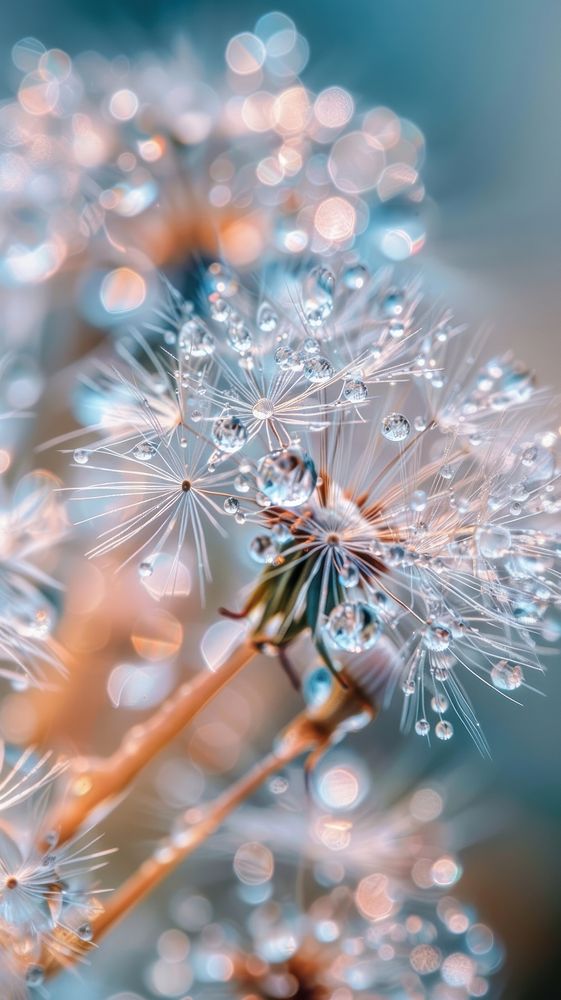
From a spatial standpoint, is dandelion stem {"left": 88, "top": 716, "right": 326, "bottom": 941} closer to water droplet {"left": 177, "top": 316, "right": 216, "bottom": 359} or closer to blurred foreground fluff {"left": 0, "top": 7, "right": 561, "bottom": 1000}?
blurred foreground fluff {"left": 0, "top": 7, "right": 561, "bottom": 1000}

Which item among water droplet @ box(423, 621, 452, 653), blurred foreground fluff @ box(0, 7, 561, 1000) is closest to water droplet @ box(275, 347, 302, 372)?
blurred foreground fluff @ box(0, 7, 561, 1000)

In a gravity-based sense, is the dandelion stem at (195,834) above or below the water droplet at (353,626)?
below

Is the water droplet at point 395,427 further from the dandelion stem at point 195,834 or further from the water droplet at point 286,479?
the dandelion stem at point 195,834

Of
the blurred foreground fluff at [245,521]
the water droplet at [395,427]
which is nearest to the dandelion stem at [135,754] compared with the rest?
the blurred foreground fluff at [245,521]

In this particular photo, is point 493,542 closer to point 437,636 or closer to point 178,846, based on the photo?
point 437,636

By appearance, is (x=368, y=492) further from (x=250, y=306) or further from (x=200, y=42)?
(x=200, y=42)

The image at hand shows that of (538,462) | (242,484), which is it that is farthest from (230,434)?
(538,462)
